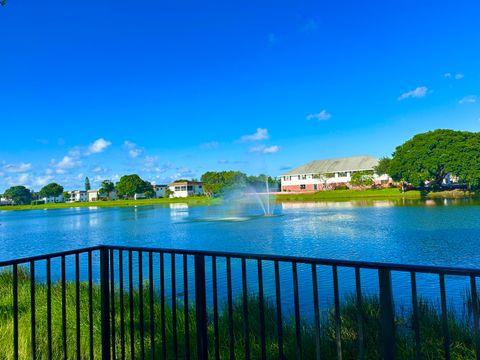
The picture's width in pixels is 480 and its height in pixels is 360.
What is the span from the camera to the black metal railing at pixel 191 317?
2.04 meters

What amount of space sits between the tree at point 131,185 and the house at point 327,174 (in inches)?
1842

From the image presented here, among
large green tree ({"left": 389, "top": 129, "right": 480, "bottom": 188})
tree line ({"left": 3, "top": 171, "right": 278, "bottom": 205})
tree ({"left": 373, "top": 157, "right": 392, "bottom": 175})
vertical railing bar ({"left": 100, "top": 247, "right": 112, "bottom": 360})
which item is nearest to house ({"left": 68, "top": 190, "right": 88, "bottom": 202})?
tree line ({"left": 3, "top": 171, "right": 278, "bottom": 205})

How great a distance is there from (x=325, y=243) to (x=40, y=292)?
11604 millimetres

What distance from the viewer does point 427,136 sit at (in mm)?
52469

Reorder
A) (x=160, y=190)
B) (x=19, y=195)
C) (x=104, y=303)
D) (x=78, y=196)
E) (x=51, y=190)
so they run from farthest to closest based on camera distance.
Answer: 1. (x=78, y=196)
2. (x=160, y=190)
3. (x=51, y=190)
4. (x=19, y=195)
5. (x=104, y=303)

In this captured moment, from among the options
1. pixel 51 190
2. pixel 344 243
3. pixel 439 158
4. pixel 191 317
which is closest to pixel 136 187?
pixel 51 190

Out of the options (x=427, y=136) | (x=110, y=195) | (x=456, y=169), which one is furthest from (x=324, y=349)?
(x=110, y=195)

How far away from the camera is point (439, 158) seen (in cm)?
4900

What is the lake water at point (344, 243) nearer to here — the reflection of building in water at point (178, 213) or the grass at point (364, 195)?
the reflection of building in water at point (178, 213)

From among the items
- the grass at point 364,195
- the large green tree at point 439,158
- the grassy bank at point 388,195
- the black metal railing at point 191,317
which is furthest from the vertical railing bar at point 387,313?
the grass at point 364,195

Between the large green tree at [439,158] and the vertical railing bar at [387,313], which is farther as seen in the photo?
the large green tree at [439,158]

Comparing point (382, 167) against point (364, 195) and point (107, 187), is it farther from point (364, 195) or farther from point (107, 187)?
point (107, 187)

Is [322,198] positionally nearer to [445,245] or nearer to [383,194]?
[383,194]

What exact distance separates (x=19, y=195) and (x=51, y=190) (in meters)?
10.9
